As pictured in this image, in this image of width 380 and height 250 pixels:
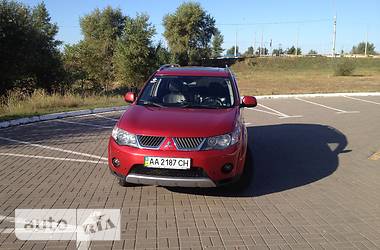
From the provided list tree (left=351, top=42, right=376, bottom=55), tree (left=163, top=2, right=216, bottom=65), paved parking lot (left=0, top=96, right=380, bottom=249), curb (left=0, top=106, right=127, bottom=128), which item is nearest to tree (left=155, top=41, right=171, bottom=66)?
curb (left=0, top=106, right=127, bottom=128)

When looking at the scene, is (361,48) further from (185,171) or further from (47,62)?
(185,171)

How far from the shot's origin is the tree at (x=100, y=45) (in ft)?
115

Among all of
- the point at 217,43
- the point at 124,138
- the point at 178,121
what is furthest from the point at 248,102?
the point at 217,43

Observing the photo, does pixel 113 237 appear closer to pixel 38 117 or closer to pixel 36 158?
pixel 36 158

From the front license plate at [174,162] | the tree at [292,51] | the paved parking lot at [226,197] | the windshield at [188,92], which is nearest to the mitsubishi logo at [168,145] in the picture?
the front license plate at [174,162]

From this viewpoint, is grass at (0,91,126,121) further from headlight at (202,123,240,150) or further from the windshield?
headlight at (202,123,240,150)

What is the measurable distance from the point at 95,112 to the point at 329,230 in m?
11.3

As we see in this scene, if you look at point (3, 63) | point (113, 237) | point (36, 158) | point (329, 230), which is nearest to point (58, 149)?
point (36, 158)

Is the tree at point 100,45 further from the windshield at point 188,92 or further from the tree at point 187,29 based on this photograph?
the windshield at point 188,92

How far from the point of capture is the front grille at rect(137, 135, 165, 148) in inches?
210

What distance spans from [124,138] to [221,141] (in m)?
1.21

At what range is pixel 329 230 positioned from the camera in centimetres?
462

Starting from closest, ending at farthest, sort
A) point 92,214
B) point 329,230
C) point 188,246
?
1. point 188,246
2. point 329,230
3. point 92,214

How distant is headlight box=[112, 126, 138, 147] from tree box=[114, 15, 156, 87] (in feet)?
86.3
